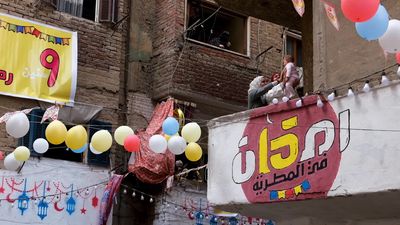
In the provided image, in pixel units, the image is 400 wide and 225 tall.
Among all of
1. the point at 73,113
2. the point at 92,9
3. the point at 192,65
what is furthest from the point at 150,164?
the point at 92,9

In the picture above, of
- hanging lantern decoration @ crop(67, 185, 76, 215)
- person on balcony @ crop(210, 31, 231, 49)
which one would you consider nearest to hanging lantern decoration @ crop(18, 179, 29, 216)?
hanging lantern decoration @ crop(67, 185, 76, 215)

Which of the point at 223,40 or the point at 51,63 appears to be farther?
the point at 223,40

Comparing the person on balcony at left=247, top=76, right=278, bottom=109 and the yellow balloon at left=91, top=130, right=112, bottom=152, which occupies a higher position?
the person on balcony at left=247, top=76, right=278, bottom=109

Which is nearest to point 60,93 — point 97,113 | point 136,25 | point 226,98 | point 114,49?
point 97,113

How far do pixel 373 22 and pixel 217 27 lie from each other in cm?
1051

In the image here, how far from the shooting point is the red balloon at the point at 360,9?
19.7 ft

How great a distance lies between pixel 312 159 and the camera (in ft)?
25.8

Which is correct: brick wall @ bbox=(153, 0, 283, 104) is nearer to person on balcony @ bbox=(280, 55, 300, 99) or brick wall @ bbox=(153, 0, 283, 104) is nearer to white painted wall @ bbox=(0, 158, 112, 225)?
white painted wall @ bbox=(0, 158, 112, 225)

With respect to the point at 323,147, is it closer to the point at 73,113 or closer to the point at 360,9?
the point at 360,9

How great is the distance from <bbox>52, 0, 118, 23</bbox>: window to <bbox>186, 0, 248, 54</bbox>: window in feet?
5.99

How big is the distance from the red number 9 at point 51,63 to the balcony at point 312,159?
5.03 metres

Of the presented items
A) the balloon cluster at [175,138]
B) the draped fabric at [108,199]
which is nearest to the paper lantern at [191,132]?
the balloon cluster at [175,138]

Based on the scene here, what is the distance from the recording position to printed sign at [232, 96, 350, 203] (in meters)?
7.65

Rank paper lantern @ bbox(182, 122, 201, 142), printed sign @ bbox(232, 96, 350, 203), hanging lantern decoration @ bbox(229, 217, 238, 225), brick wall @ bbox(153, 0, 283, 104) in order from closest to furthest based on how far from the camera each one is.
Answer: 1. printed sign @ bbox(232, 96, 350, 203)
2. paper lantern @ bbox(182, 122, 201, 142)
3. hanging lantern decoration @ bbox(229, 217, 238, 225)
4. brick wall @ bbox(153, 0, 283, 104)
